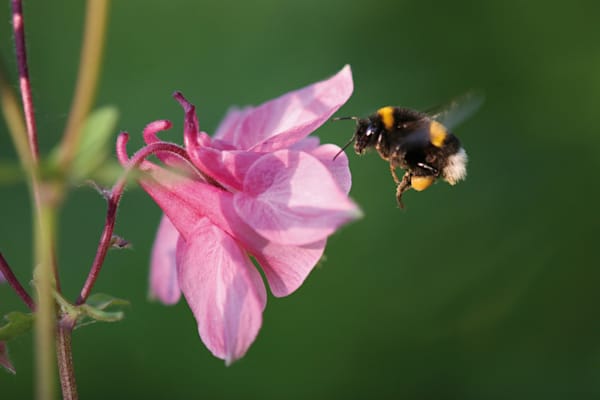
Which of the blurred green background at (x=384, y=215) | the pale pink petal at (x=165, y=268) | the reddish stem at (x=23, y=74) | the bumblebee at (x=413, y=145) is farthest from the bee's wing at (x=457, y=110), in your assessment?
the blurred green background at (x=384, y=215)

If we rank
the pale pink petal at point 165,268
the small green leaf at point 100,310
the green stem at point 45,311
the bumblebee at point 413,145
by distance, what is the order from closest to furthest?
the green stem at point 45,311 → the small green leaf at point 100,310 → the pale pink petal at point 165,268 → the bumblebee at point 413,145

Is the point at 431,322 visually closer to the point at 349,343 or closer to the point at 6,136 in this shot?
the point at 349,343

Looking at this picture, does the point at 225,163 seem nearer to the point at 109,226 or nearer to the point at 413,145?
the point at 109,226

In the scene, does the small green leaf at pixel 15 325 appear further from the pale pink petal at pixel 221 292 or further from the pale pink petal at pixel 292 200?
the pale pink petal at pixel 292 200

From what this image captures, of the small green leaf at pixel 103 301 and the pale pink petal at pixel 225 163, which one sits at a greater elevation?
the pale pink petal at pixel 225 163

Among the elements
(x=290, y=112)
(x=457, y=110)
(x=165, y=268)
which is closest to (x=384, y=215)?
(x=457, y=110)

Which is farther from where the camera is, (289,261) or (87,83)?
(289,261)

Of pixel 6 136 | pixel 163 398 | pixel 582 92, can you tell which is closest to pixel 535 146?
pixel 582 92
